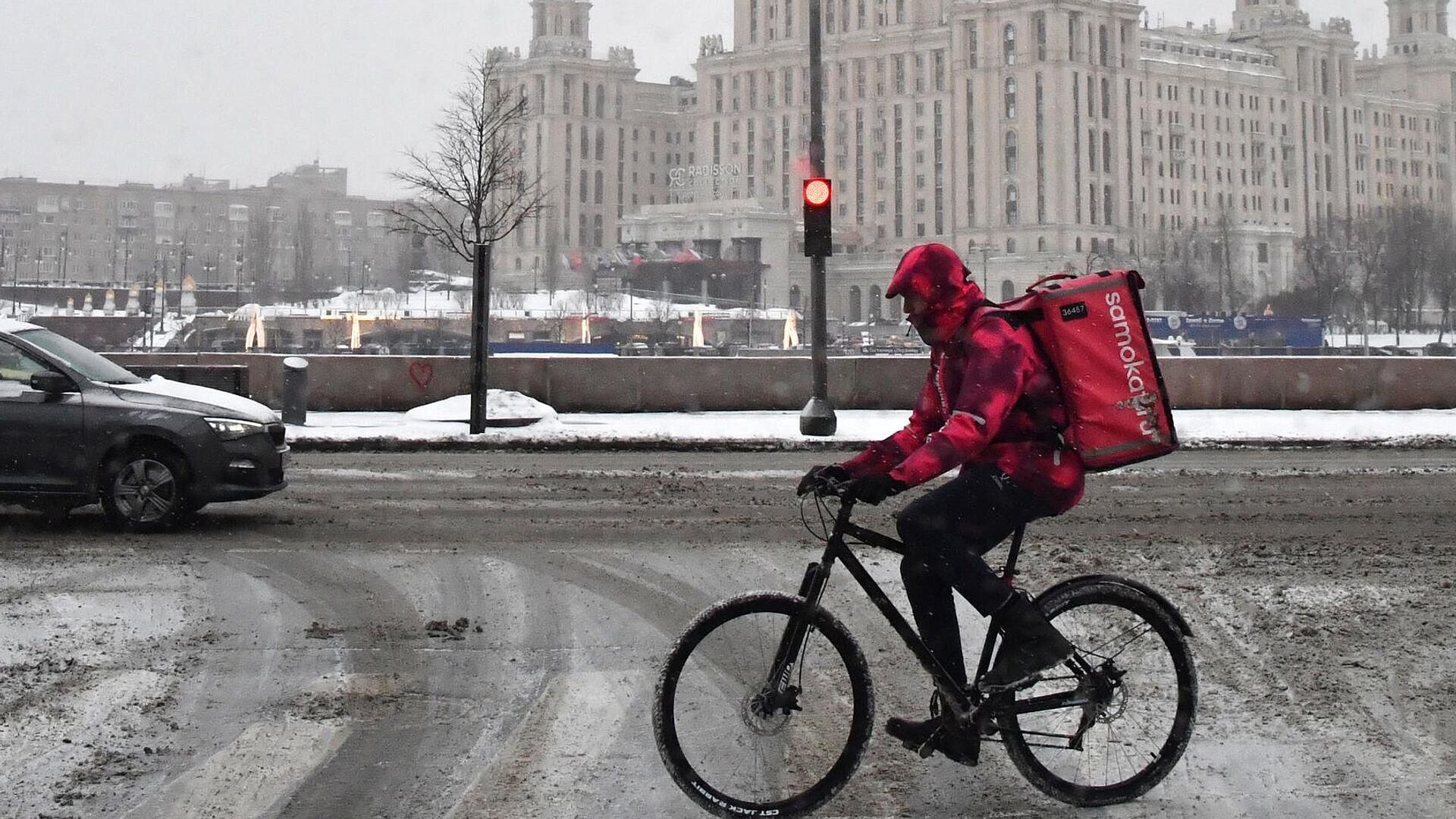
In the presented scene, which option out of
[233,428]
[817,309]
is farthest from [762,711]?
[817,309]

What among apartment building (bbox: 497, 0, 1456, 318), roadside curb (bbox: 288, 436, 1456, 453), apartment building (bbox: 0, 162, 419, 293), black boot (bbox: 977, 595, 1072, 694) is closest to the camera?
black boot (bbox: 977, 595, 1072, 694)

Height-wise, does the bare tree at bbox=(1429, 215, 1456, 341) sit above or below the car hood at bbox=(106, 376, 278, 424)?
above

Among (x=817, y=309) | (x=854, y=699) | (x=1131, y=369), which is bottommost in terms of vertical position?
(x=854, y=699)

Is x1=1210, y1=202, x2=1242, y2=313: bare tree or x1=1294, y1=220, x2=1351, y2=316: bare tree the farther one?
x1=1210, y1=202, x2=1242, y2=313: bare tree

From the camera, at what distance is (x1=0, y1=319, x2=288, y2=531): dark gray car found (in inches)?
427

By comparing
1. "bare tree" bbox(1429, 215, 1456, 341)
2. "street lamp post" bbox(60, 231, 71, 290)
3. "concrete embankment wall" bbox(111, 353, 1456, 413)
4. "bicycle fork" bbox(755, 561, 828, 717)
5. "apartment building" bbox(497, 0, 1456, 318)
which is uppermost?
"apartment building" bbox(497, 0, 1456, 318)

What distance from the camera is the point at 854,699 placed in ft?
16.1

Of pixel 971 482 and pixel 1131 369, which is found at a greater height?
pixel 1131 369

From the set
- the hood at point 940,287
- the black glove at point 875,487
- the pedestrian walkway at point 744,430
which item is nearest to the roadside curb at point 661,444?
the pedestrian walkway at point 744,430

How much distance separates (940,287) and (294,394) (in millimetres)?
18478

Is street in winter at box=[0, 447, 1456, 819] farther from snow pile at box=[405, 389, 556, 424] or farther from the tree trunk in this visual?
snow pile at box=[405, 389, 556, 424]

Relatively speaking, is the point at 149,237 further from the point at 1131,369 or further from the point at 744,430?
the point at 1131,369

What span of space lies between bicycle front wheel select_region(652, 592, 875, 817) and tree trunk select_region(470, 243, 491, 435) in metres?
16.2

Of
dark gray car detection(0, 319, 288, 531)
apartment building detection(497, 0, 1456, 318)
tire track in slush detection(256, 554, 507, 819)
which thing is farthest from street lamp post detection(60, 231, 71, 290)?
tire track in slush detection(256, 554, 507, 819)
